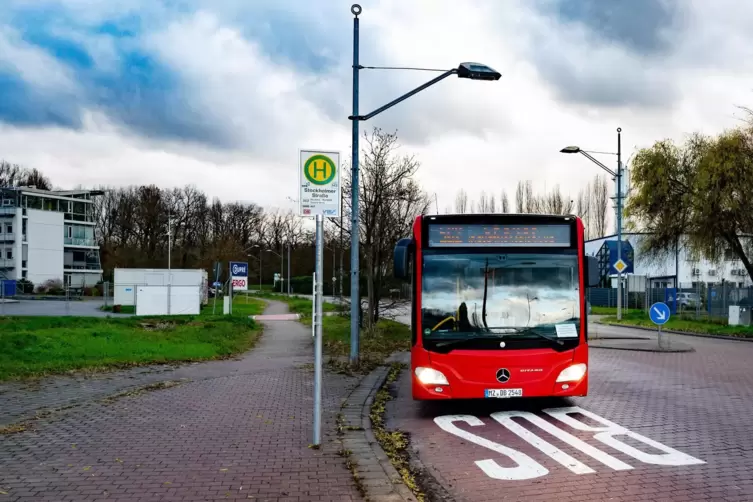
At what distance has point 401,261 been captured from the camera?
9117mm

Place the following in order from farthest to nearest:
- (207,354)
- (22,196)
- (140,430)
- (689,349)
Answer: (22,196), (689,349), (207,354), (140,430)

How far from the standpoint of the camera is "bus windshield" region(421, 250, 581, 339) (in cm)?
912

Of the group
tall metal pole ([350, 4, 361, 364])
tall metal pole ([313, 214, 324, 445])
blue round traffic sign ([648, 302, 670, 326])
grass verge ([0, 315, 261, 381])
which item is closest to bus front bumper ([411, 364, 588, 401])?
tall metal pole ([313, 214, 324, 445])

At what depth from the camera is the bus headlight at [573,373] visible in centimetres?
910

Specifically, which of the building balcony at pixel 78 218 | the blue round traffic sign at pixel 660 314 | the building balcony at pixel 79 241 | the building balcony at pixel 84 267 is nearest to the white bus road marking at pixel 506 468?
the blue round traffic sign at pixel 660 314

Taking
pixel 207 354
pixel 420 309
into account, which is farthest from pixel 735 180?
pixel 420 309

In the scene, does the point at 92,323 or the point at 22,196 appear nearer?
the point at 92,323

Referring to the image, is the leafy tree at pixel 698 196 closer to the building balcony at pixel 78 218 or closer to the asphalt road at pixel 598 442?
the asphalt road at pixel 598 442

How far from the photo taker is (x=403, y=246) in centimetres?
929

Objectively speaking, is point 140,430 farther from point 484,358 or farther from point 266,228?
point 266,228

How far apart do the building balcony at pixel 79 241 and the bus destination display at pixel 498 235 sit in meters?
85.3

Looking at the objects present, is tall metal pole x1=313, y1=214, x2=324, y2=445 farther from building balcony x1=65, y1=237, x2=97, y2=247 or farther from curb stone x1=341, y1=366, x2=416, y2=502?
building balcony x1=65, y1=237, x2=97, y2=247

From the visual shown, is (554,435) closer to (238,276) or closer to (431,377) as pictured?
(431,377)

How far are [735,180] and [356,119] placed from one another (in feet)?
68.5
